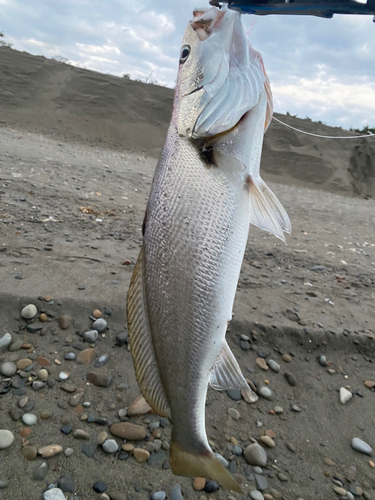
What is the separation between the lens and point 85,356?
7.68ft

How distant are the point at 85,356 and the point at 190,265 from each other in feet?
4.56

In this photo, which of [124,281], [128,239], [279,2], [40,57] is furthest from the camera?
[40,57]

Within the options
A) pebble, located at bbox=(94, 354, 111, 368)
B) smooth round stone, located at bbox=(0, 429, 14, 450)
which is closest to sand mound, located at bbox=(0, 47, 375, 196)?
pebble, located at bbox=(94, 354, 111, 368)

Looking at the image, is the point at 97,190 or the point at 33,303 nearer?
the point at 33,303

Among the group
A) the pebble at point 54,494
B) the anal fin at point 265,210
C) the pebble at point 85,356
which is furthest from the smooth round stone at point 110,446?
the anal fin at point 265,210

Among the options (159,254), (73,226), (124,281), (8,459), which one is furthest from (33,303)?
(73,226)

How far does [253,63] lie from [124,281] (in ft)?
6.70

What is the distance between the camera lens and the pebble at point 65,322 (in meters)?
2.48

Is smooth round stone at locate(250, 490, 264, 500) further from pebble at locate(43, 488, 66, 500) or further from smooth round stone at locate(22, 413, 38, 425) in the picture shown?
smooth round stone at locate(22, 413, 38, 425)

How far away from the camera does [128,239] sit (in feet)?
13.7

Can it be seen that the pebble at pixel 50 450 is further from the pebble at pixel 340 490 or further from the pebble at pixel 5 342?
the pebble at pixel 340 490

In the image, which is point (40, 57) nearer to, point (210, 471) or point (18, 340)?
point (18, 340)

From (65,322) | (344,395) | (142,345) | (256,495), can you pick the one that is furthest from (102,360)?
(344,395)

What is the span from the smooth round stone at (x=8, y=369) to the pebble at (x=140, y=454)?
0.86m
